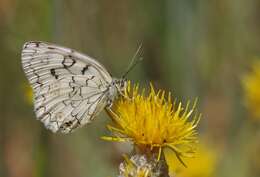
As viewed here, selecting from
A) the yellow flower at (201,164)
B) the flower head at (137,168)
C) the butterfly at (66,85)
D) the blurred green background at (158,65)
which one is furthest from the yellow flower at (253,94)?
the flower head at (137,168)

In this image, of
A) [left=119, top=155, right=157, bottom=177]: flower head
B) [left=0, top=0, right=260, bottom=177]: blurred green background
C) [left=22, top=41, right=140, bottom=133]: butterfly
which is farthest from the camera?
[left=0, top=0, right=260, bottom=177]: blurred green background

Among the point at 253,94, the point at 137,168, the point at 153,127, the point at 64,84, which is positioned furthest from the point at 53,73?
the point at 253,94

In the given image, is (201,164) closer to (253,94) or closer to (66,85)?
(253,94)

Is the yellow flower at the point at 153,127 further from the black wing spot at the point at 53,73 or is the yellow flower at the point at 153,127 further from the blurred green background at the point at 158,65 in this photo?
the blurred green background at the point at 158,65

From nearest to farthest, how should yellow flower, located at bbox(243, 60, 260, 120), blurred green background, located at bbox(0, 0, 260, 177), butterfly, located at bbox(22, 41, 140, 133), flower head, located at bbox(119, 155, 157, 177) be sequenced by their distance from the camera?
flower head, located at bbox(119, 155, 157, 177), butterfly, located at bbox(22, 41, 140, 133), yellow flower, located at bbox(243, 60, 260, 120), blurred green background, located at bbox(0, 0, 260, 177)

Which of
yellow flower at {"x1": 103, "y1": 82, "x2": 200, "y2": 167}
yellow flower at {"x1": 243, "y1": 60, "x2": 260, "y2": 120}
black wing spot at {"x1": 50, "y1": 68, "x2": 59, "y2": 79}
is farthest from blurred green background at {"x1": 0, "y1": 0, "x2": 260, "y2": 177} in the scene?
yellow flower at {"x1": 103, "y1": 82, "x2": 200, "y2": 167}

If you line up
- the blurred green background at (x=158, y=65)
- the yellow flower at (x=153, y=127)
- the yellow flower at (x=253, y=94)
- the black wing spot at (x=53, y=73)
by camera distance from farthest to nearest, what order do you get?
1. the blurred green background at (x=158, y=65)
2. the yellow flower at (x=253, y=94)
3. the black wing spot at (x=53, y=73)
4. the yellow flower at (x=153, y=127)

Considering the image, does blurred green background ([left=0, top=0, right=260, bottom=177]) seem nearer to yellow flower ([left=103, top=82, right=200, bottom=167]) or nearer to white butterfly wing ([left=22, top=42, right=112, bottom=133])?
white butterfly wing ([left=22, top=42, right=112, bottom=133])
